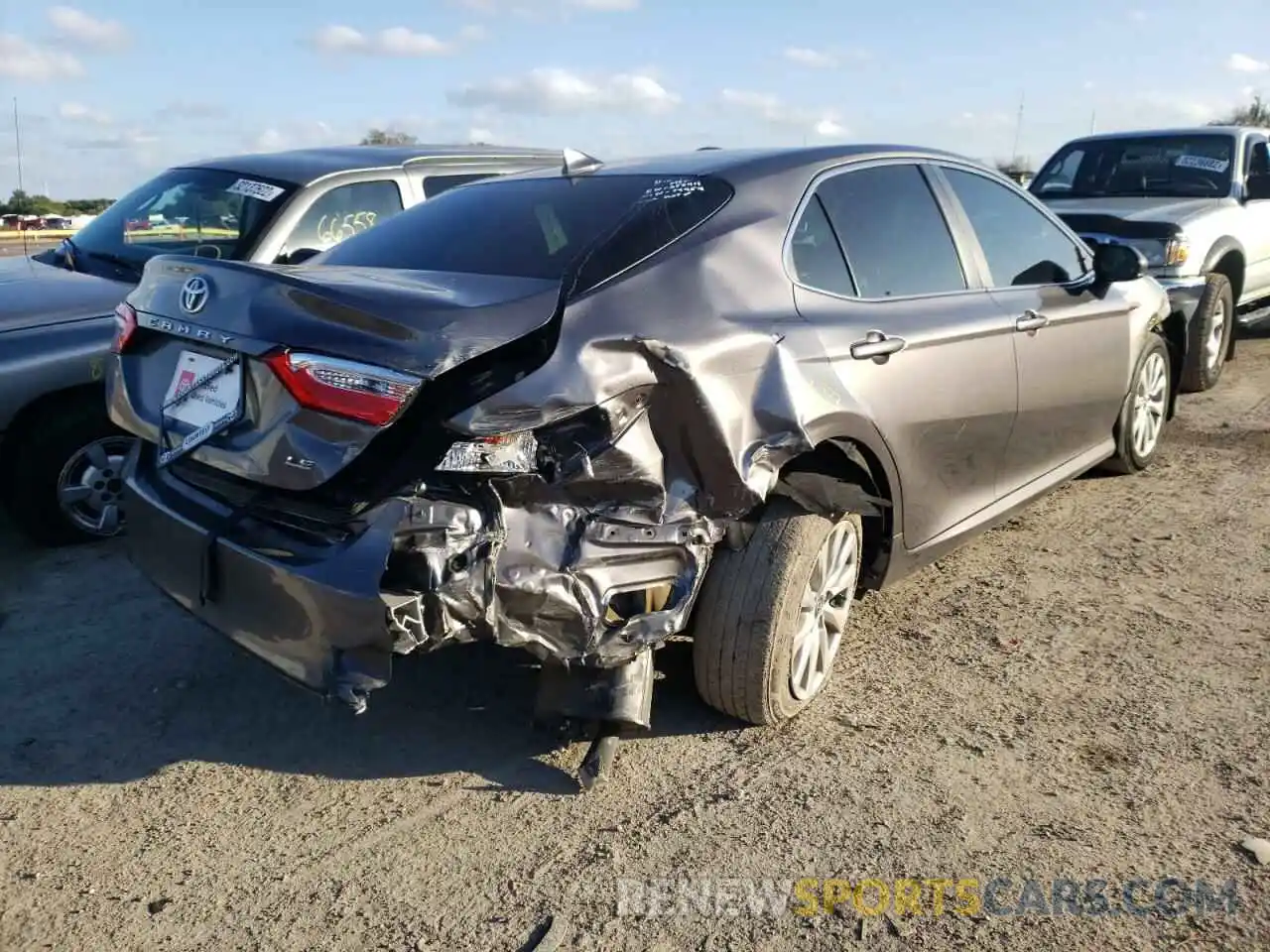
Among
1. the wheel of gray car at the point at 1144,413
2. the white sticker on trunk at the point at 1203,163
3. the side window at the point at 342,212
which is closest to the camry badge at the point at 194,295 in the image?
the side window at the point at 342,212

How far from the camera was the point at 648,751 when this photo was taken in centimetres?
321

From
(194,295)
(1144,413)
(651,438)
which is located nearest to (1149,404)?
(1144,413)

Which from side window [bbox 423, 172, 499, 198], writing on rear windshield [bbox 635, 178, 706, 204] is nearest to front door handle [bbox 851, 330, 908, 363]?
writing on rear windshield [bbox 635, 178, 706, 204]

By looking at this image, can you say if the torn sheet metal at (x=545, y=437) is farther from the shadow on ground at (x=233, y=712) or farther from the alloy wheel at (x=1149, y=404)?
the alloy wheel at (x=1149, y=404)

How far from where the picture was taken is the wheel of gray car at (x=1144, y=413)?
5.39 meters

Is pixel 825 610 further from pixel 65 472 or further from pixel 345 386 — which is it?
pixel 65 472

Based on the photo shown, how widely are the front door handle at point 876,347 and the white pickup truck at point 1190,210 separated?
4.47m

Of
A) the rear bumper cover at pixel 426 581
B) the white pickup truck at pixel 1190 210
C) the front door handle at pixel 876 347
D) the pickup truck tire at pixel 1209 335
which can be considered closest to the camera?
Result: the rear bumper cover at pixel 426 581

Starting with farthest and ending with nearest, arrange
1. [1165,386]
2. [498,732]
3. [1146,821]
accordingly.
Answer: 1. [1165,386]
2. [498,732]
3. [1146,821]

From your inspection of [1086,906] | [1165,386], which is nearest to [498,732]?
[1086,906]

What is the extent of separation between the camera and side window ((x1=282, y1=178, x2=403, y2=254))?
209 inches

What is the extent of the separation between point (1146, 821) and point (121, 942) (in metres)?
2.54

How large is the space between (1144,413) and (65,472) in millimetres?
5297

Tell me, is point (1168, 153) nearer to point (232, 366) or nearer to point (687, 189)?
point (687, 189)
